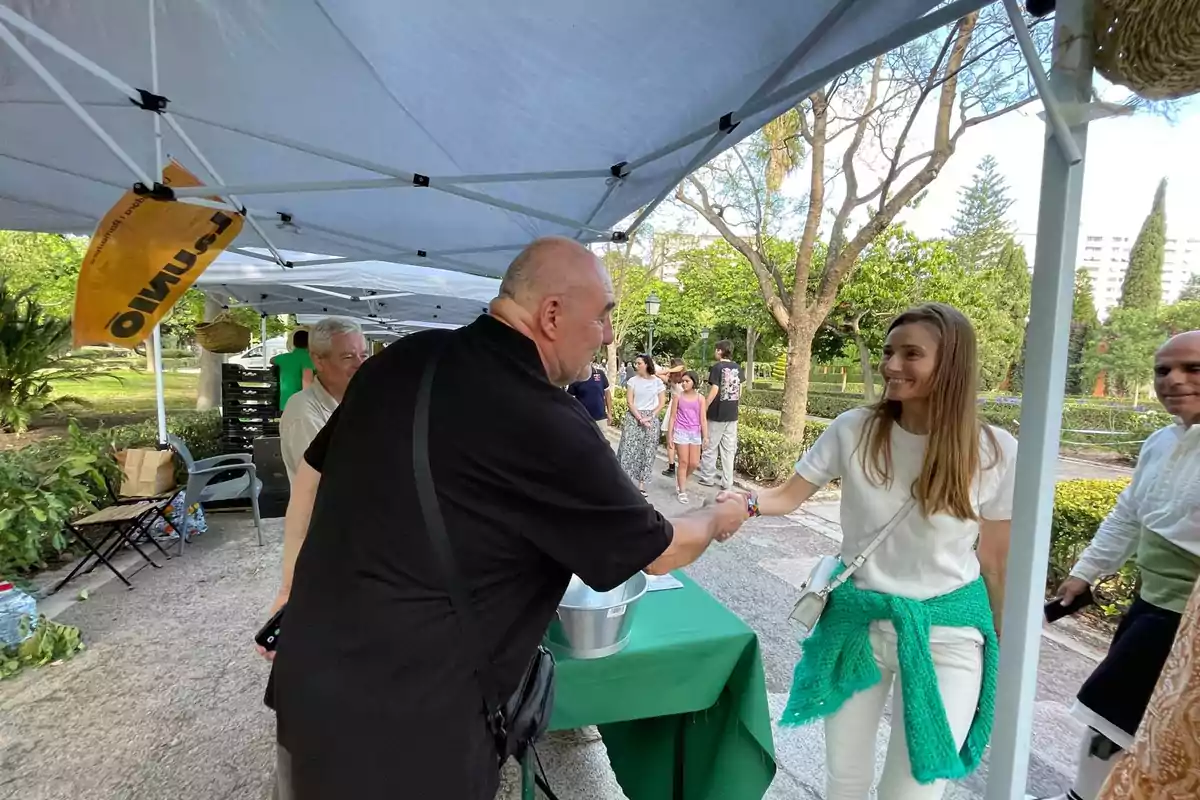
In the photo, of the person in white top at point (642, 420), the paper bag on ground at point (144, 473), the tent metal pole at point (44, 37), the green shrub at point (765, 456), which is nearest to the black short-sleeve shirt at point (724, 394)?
the person in white top at point (642, 420)

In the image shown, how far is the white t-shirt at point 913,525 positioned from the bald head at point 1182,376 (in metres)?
0.70

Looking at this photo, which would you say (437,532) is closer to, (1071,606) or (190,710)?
(1071,606)

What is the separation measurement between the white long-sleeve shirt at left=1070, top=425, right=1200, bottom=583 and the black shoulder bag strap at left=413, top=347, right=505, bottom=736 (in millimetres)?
2016

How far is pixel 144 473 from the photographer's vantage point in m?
4.83

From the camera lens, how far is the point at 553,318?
4.02 ft

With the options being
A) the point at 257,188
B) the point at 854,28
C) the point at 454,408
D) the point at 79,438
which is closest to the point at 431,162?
the point at 257,188

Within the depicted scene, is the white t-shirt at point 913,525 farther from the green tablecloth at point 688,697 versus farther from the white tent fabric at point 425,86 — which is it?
the white tent fabric at point 425,86

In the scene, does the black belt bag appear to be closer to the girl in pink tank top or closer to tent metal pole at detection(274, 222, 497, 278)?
tent metal pole at detection(274, 222, 497, 278)

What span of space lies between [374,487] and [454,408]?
209 millimetres

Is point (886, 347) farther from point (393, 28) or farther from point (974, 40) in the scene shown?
point (974, 40)

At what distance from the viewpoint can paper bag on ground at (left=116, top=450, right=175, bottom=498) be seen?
4.82 metres

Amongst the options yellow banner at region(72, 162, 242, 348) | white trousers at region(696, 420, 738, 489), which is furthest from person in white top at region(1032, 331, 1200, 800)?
white trousers at region(696, 420, 738, 489)

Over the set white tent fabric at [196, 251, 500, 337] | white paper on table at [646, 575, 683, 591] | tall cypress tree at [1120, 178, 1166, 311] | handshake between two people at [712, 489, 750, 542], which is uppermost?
→ tall cypress tree at [1120, 178, 1166, 311]

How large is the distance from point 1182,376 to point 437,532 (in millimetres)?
2268
